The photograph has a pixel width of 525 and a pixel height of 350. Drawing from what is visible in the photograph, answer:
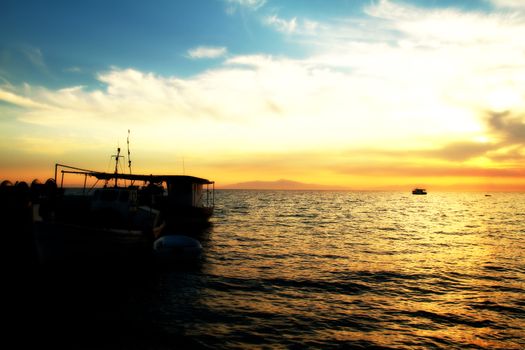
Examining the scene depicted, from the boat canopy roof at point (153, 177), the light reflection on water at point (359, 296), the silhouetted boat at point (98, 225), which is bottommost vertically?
the light reflection on water at point (359, 296)

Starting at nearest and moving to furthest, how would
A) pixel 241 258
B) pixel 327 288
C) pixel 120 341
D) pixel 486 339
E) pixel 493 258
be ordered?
pixel 120 341
pixel 486 339
pixel 327 288
pixel 241 258
pixel 493 258

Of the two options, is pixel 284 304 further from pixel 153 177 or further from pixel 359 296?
pixel 153 177

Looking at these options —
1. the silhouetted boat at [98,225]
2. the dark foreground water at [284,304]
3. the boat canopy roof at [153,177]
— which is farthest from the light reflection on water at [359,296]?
the boat canopy roof at [153,177]

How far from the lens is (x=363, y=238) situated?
130 feet

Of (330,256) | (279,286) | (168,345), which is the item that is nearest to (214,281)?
(279,286)

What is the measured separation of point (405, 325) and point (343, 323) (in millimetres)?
2547

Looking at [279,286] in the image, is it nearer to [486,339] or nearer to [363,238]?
[486,339]

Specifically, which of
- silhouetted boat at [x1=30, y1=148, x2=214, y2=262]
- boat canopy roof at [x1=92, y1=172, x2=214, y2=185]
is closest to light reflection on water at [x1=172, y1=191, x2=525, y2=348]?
silhouetted boat at [x1=30, y1=148, x2=214, y2=262]

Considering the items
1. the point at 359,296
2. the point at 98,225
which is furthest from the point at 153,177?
the point at 359,296

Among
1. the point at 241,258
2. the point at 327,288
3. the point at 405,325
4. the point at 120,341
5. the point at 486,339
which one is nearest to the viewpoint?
the point at 120,341

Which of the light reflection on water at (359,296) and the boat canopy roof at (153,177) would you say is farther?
the boat canopy roof at (153,177)

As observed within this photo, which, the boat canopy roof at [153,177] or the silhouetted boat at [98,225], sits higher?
the boat canopy roof at [153,177]

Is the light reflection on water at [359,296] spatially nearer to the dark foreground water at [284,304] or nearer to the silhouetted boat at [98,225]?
the dark foreground water at [284,304]

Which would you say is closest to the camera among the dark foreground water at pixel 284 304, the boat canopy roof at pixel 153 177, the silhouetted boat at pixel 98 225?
the dark foreground water at pixel 284 304
